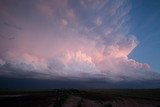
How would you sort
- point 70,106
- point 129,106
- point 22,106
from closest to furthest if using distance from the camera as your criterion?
point 70,106 → point 22,106 → point 129,106

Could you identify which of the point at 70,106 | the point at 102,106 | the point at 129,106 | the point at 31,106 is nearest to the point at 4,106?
the point at 31,106

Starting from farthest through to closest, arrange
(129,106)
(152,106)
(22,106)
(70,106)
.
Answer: (152,106) → (129,106) → (22,106) → (70,106)

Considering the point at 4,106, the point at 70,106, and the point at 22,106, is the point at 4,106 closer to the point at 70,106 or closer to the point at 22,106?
the point at 22,106

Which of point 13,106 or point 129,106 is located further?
point 129,106

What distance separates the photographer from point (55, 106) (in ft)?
139

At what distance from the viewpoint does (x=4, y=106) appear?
4462cm

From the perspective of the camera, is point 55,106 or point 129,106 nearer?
point 55,106

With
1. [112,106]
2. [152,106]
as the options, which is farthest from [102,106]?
[152,106]

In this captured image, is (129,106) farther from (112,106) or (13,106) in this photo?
(13,106)

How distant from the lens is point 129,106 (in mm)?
48875

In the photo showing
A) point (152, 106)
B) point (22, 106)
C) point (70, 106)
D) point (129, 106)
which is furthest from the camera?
point (152, 106)

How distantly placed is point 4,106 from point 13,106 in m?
2.10

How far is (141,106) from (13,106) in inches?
1307

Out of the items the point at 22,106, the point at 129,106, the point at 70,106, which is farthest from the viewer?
the point at 129,106
